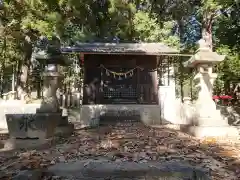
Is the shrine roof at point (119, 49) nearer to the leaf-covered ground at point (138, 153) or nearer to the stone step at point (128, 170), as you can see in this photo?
the leaf-covered ground at point (138, 153)

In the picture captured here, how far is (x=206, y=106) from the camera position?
34.3 ft

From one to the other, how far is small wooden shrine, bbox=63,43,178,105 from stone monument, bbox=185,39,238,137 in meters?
4.97

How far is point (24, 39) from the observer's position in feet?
64.0

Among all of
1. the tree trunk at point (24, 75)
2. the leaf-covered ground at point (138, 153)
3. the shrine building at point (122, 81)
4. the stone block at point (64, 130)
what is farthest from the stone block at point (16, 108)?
the leaf-covered ground at point (138, 153)

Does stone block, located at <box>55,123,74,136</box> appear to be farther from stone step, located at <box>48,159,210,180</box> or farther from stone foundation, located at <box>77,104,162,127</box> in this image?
stone foundation, located at <box>77,104,162,127</box>

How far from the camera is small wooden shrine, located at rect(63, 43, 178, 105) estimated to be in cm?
1568

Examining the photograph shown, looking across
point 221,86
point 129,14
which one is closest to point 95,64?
point 129,14

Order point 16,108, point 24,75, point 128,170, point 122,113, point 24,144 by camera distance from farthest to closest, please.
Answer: point 24,75 < point 16,108 < point 122,113 < point 24,144 < point 128,170

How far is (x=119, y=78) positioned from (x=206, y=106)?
20.6ft

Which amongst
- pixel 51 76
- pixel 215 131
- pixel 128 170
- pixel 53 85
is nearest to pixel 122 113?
pixel 53 85

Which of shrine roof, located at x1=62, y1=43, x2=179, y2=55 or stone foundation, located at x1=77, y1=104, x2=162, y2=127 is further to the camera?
stone foundation, located at x1=77, y1=104, x2=162, y2=127

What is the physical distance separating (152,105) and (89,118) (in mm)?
3206

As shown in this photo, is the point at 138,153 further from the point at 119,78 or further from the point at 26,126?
the point at 119,78

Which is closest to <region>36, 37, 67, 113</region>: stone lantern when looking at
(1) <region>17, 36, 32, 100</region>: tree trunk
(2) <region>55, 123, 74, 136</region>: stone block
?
(2) <region>55, 123, 74, 136</region>: stone block
